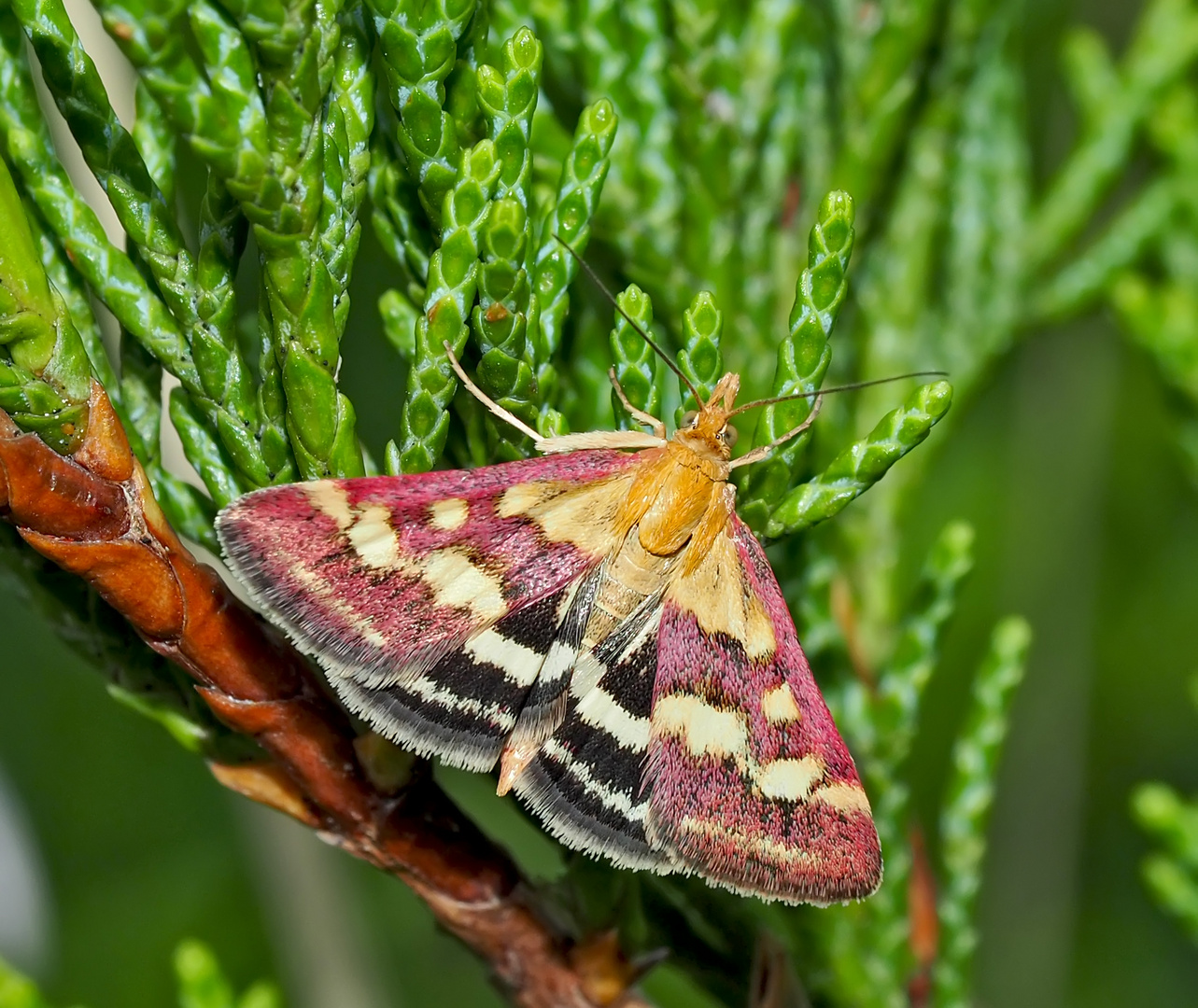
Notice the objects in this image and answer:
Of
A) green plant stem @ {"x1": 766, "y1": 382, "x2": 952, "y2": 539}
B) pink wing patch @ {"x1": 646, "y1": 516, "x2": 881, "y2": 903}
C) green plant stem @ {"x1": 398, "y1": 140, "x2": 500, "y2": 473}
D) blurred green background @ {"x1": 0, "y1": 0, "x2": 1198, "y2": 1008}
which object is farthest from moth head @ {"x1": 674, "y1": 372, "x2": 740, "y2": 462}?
blurred green background @ {"x1": 0, "y1": 0, "x2": 1198, "y2": 1008}

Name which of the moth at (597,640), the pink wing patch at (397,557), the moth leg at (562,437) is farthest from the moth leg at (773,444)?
the pink wing patch at (397,557)

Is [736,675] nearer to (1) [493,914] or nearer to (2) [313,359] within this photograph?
(1) [493,914]

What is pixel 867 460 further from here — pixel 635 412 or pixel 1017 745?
pixel 1017 745

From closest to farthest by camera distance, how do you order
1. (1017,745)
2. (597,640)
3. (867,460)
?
1. (867,460)
2. (597,640)
3. (1017,745)

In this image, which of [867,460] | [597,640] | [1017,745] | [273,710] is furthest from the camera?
[1017,745]

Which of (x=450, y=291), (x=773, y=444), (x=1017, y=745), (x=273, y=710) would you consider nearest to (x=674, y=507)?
(x=773, y=444)

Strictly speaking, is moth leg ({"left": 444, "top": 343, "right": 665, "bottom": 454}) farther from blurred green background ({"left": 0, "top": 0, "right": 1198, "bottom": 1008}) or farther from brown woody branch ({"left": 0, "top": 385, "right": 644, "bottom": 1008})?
blurred green background ({"left": 0, "top": 0, "right": 1198, "bottom": 1008})
